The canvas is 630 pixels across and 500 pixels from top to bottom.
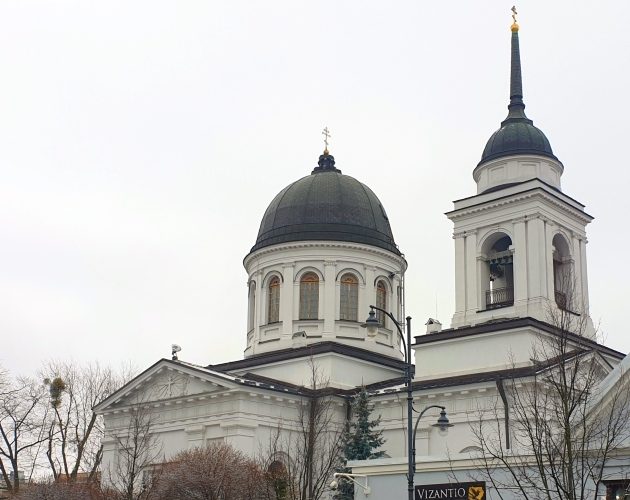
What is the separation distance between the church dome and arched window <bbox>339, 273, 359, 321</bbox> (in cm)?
193

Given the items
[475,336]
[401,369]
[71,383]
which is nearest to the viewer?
[475,336]

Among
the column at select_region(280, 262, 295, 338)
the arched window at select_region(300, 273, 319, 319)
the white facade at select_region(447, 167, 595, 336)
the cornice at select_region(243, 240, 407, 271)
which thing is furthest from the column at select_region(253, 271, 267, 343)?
the white facade at select_region(447, 167, 595, 336)

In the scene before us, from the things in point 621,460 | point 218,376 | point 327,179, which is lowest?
point 621,460

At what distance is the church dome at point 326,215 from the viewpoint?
4819 cm

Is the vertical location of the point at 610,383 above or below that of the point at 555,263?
below

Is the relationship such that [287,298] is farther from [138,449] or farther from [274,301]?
[138,449]

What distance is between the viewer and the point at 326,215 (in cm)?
4859

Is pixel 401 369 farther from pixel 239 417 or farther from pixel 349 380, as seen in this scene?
pixel 239 417

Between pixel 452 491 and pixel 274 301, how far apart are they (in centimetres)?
2572

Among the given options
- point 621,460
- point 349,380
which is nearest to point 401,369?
point 349,380

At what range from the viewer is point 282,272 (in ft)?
157

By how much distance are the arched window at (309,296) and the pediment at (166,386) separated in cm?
716

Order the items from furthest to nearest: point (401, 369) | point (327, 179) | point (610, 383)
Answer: point (327, 179) < point (401, 369) < point (610, 383)

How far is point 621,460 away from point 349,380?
77.2ft
